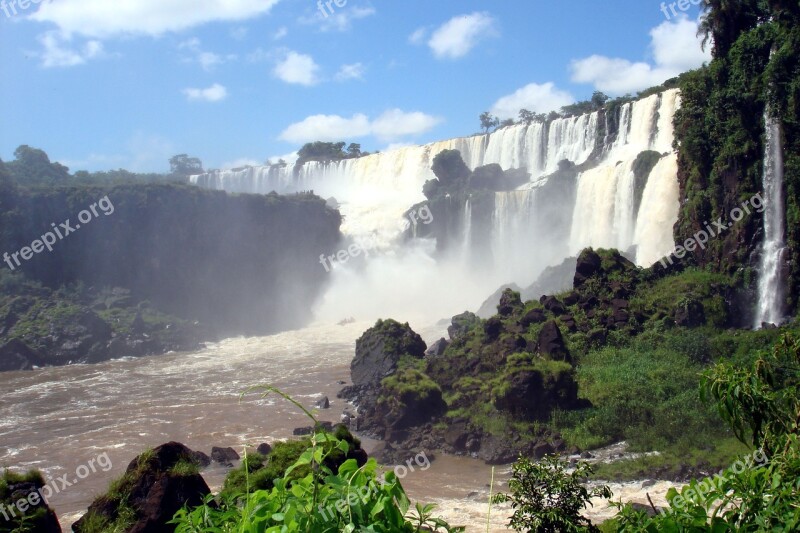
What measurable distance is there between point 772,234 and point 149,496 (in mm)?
23013

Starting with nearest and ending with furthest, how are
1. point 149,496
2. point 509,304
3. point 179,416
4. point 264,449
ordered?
point 149,496
point 264,449
point 179,416
point 509,304

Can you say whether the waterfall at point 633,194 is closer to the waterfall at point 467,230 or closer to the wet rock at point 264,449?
the waterfall at point 467,230

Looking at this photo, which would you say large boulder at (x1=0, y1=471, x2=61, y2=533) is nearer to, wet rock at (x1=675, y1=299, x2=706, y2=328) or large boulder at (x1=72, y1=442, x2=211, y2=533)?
large boulder at (x1=72, y1=442, x2=211, y2=533)

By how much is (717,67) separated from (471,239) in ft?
79.6

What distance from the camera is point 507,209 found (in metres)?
45.9

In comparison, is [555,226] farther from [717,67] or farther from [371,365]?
[371,365]

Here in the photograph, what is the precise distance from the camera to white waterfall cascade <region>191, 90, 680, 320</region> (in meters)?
35.2

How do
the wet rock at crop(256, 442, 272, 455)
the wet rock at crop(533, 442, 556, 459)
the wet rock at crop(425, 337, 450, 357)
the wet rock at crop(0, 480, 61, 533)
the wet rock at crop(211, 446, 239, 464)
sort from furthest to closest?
the wet rock at crop(425, 337, 450, 357) → the wet rock at crop(211, 446, 239, 464) → the wet rock at crop(256, 442, 272, 455) → the wet rock at crop(533, 442, 556, 459) → the wet rock at crop(0, 480, 61, 533)

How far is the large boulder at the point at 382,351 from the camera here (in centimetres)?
2605

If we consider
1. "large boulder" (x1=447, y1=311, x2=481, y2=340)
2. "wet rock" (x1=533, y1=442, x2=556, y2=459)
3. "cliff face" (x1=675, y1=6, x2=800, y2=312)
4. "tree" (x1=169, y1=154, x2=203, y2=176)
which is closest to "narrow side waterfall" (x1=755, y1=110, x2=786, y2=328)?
"cliff face" (x1=675, y1=6, x2=800, y2=312)

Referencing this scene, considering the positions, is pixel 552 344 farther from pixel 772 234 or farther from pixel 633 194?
pixel 633 194

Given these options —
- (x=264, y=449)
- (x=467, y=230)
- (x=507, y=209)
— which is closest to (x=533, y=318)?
(x=264, y=449)

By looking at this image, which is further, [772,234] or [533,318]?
[533,318]

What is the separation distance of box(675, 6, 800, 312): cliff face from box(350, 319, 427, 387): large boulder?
12112 mm
